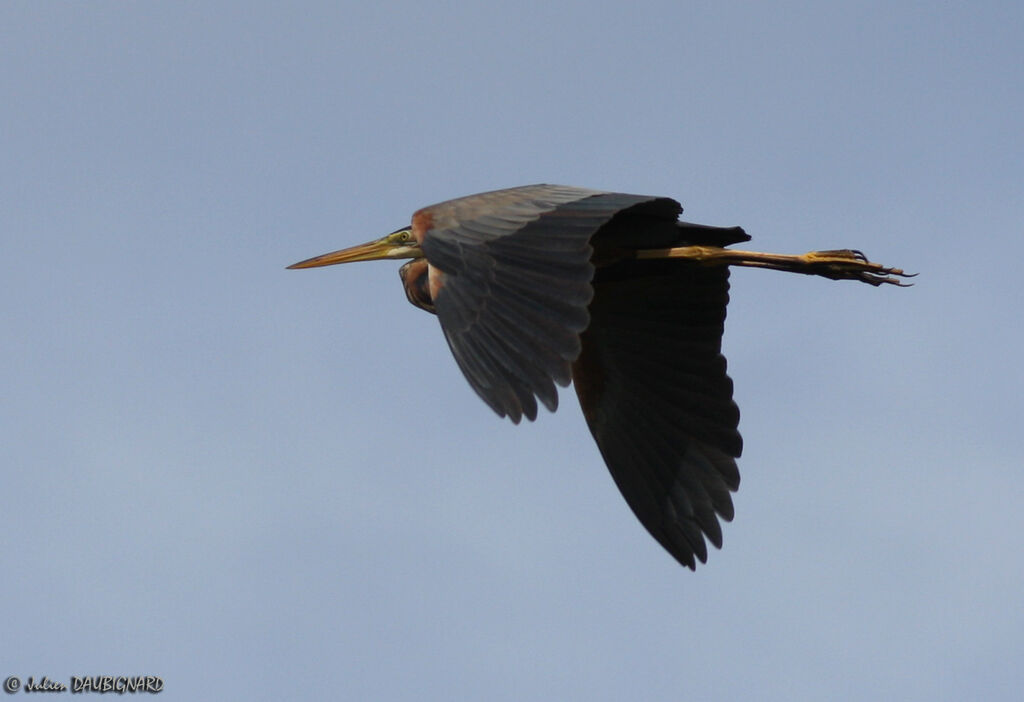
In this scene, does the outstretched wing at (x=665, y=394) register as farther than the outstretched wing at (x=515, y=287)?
Yes

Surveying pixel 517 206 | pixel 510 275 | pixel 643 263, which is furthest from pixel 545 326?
pixel 643 263

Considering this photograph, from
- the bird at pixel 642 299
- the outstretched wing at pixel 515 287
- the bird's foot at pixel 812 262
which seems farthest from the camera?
the bird's foot at pixel 812 262

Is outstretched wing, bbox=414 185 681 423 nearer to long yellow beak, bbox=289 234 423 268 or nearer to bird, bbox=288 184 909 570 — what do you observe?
bird, bbox=288 184 909 570

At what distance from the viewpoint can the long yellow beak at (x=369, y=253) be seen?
1097 cm

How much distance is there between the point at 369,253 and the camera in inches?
436

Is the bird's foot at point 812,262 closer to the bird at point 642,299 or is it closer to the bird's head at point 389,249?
the bird at point 642,299

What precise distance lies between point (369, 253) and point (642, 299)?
198 cm

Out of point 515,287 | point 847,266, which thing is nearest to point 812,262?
point 847,266

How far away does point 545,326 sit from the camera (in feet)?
26.6

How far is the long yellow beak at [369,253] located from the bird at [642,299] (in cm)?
1

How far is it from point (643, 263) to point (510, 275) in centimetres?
213

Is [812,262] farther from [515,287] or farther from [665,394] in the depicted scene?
[515,287]

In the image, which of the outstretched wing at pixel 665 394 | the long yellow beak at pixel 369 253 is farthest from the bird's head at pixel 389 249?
the outstretched wing at pixel 665 394

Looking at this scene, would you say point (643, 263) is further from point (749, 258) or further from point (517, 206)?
point (517, 206)
